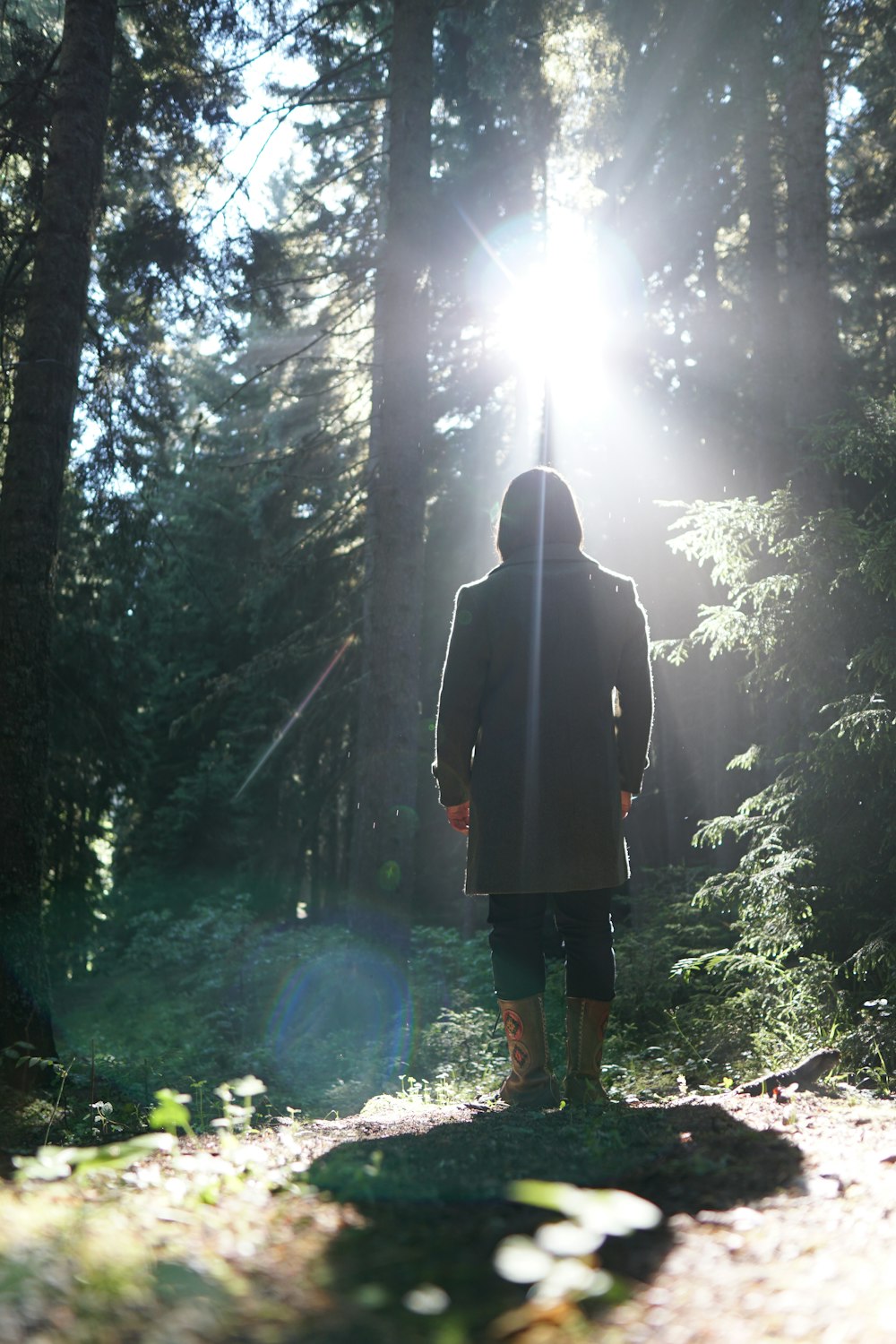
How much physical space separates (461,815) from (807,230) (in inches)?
332

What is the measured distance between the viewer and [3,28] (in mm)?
9953

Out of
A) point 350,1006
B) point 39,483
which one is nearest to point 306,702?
point 350,1006

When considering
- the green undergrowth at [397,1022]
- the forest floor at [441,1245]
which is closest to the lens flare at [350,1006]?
the green undergrowth at [397,1022]

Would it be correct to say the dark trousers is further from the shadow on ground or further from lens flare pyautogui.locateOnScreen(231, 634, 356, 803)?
lens flare pyautogui.locateOnScreen(231, 634, 356, 803)

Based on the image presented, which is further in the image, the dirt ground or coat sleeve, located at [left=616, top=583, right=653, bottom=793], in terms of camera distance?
coat sleeve, located at [left=616, top=583, right=653, bottom=793]

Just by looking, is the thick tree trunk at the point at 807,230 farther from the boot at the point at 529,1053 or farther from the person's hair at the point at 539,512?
the boot at the point at 529,1053

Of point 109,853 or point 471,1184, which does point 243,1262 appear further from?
point 109,853

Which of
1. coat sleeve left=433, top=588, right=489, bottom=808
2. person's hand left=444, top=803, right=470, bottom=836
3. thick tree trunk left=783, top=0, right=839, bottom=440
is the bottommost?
person's hand left=444, top=803, right=470, bottom=836

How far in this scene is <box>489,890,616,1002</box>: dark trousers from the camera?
14.7ft

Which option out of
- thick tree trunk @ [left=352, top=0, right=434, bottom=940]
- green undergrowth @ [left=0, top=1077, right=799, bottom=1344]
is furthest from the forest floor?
thick tree trunk @ [left=352, top=0, right=434, bottom=940]

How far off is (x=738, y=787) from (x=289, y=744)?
812 cm

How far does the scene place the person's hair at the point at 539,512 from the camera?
15.4 ft

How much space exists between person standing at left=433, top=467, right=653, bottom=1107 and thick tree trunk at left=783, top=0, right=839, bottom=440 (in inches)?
232

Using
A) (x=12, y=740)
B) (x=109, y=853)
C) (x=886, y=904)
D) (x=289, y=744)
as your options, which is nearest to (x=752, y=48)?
(x=886, y=904)
